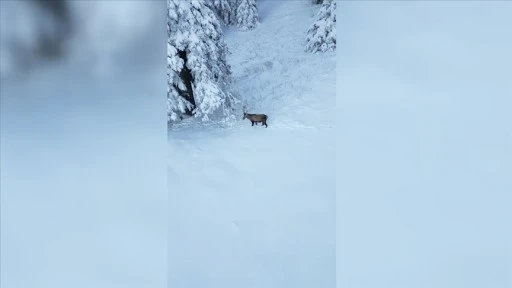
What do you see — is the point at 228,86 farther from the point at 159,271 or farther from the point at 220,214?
the point at 159,271

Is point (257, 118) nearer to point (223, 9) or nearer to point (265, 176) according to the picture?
point (265, 176)

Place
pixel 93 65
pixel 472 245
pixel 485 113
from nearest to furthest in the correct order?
pixel 472 245
pixel 485 113
pixel 93 65

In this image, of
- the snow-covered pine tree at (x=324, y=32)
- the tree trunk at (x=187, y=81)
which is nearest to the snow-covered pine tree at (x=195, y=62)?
the tree trunk at (x=187, y=81)

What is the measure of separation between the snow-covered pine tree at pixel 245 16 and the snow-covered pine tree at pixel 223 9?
0.10 feet

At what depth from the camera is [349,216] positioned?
157 cm

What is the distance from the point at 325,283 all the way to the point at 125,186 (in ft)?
2.87

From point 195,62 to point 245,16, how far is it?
0.92ft

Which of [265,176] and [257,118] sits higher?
[257,118]

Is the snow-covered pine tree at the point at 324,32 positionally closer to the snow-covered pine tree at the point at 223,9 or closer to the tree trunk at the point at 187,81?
the snow-covered pine tree at the point at 223,9

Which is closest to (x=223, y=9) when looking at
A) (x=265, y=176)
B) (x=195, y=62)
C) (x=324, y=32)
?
(x=195, y=62)

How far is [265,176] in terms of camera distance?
162cm

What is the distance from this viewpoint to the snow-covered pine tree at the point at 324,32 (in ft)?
5.29

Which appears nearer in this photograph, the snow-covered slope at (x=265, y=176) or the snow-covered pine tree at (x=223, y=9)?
the snow-covered slope at (x=265, y=176)

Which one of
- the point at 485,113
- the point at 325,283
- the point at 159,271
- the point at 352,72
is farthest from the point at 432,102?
the point at 159,271
